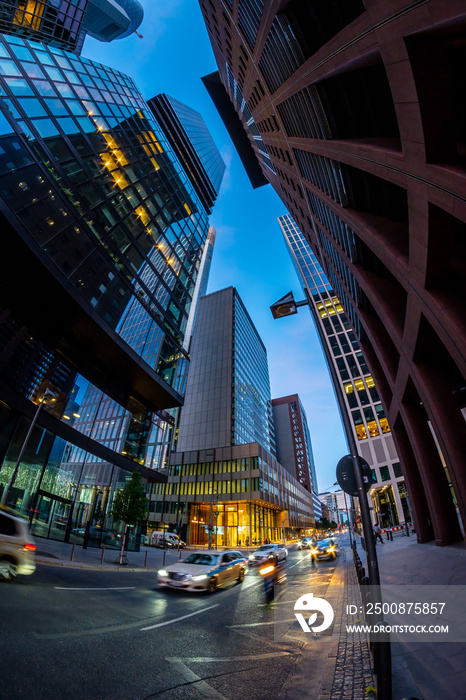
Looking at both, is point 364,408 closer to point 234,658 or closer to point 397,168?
point 397,168

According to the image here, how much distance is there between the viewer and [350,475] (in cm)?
520

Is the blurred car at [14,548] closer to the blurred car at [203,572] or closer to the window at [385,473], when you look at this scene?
the blurred car at [203,572]

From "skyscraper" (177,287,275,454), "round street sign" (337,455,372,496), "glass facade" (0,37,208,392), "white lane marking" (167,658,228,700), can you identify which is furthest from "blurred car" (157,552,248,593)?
"skyscraper" (177,287,275,454)

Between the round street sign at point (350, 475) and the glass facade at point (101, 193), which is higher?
the glass facade at point (101, 193)

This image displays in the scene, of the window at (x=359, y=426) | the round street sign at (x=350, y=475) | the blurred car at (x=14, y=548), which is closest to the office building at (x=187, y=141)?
the window at (x=359, y=426)

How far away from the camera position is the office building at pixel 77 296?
18.6m

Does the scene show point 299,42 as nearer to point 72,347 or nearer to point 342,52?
point 342,52

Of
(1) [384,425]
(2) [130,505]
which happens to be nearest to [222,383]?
(1) [384,425]

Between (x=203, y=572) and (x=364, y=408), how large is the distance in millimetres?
58183

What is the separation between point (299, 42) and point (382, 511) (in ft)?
235

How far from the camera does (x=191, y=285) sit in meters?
39.0

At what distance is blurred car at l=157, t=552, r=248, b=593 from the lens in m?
10.7

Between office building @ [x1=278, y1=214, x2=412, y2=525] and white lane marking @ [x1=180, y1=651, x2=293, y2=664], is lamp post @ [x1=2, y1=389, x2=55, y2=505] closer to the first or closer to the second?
white lane marking @ [x1=180, y1=651, x2=293, y2=664]

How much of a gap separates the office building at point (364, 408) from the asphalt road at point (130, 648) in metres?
44.2
